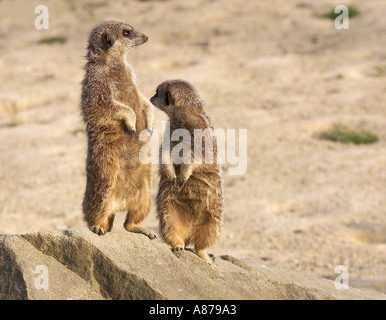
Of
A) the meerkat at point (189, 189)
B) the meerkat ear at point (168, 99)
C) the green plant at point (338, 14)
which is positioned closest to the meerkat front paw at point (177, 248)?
the meerkat at point (189, 189)

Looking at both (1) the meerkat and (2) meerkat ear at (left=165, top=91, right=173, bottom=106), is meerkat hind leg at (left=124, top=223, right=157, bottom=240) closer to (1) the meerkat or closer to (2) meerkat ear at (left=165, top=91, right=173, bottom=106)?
(1) the meerkat

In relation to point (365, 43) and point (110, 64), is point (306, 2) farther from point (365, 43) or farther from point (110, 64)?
point (110, 64)

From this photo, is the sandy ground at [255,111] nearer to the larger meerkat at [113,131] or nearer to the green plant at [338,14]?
the green plant at [338,14]

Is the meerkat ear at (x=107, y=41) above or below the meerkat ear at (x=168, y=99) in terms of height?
above

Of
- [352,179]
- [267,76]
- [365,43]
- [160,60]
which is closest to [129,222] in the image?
[352,179]

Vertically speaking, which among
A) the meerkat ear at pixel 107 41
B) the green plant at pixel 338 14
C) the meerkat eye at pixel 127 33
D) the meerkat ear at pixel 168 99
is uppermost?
the green plant at pixel 338 14

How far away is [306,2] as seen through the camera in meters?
19.1

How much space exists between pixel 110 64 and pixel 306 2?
1484cm

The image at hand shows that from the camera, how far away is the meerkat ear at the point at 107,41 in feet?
17.6

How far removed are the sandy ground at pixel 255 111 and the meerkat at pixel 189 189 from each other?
3.33 feet

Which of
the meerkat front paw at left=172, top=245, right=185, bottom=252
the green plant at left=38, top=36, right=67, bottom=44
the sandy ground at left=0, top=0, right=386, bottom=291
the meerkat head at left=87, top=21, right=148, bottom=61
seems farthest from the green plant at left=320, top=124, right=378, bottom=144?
the green plant at left=38, top=36, right=67, bottom=44

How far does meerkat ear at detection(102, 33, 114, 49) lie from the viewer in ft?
17.6

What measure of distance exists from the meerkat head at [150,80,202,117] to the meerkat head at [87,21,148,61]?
458mm

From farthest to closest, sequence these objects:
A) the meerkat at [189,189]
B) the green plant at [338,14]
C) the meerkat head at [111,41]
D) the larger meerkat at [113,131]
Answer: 1. the green plant at [338,14]
2. the meerkat head at [111,41]
3. the meerkat at [189,189]
4. the larger meerkat at [113,131]
